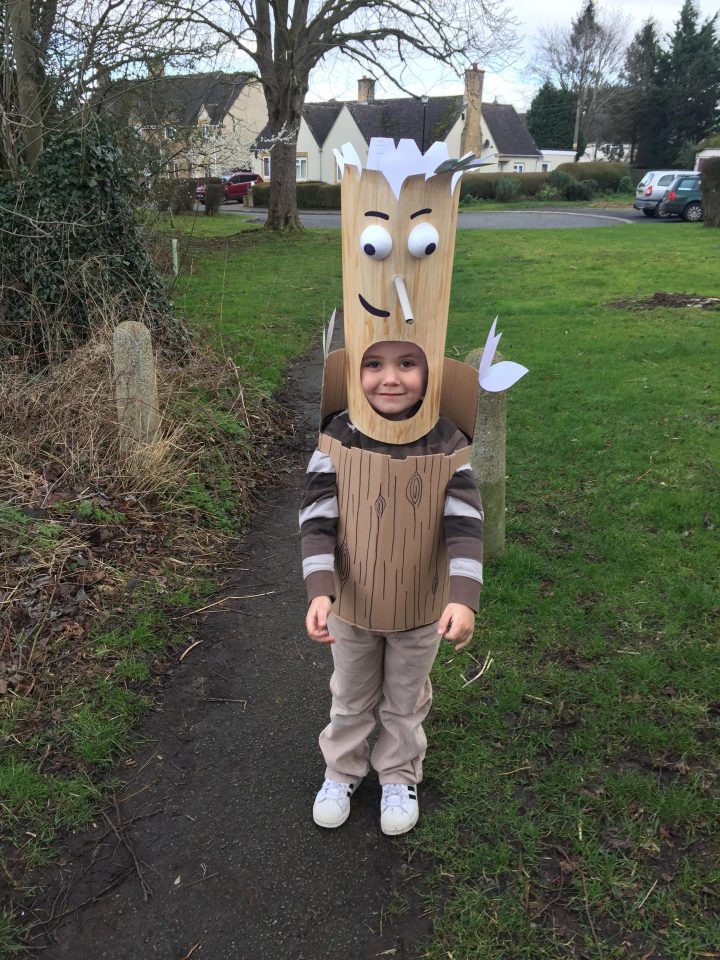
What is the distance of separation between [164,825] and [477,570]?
1.51 metres

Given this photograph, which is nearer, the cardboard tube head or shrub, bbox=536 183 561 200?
the cardboard tube head

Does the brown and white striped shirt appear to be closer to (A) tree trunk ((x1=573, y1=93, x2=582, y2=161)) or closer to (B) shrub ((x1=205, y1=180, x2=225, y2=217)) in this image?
(B) shrub ((x1=205, y1=180, x2=225, y2=217))

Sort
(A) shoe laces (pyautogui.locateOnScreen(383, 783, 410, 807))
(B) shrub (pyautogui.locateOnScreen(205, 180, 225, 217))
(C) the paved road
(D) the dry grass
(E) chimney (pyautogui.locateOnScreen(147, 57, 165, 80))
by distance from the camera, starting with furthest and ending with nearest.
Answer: (B) shrub (pyautogui.locateOnScreen(205, 180, 225, 217)), (C) the paved road, (E) chimney (pyautogui.locateOnScreen(147, 57, 165, 80)), (D) the dry grass, (A) shoe laces (pyautogui.locateOnScreen(383, 783, 410, 807))

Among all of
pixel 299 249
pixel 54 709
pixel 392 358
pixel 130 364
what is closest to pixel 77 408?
pixel 130 364

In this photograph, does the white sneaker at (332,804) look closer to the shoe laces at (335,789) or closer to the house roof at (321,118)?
the shoe laces at (335,789)

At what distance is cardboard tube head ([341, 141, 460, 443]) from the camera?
201cm

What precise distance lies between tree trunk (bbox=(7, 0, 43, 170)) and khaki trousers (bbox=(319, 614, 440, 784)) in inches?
218

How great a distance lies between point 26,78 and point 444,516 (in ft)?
20.4

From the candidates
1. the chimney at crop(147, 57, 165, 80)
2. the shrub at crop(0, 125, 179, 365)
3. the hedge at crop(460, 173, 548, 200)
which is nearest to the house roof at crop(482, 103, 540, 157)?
the hedge at crop(460, 173, 548, 200)

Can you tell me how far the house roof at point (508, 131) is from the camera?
1834 inches

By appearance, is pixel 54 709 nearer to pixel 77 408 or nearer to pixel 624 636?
pixel 77 408

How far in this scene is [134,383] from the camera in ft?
15.2

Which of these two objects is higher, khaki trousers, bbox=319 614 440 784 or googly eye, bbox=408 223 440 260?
googly eye, bbox=408 223 440 260

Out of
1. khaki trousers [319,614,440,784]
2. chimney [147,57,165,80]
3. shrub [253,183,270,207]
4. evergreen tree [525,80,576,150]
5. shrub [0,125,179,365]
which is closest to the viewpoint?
khaki trousers [319,614,440,784]
